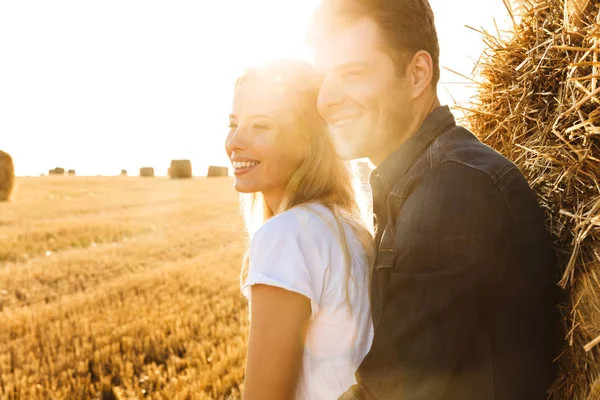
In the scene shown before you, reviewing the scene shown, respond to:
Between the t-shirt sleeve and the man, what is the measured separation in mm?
254

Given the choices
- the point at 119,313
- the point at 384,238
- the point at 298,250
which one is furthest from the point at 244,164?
the point at 119,313

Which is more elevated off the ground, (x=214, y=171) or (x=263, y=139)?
(x=214, y=171)

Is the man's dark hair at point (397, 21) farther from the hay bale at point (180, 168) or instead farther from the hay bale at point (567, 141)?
the hay bale at point (180, 168)

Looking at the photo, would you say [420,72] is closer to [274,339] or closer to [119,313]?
[274,339]

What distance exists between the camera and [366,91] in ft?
7.62

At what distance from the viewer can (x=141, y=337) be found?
5652 mm

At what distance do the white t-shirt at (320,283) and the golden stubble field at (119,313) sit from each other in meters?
2.50

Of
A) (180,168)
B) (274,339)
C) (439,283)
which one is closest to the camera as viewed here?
(439,283)

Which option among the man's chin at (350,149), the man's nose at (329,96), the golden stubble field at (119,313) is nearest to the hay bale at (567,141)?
the man's chin at (350,149)

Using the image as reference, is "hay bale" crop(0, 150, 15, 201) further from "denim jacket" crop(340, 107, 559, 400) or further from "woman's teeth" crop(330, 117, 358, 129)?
"denim jacket" crop(340, 107, 559, 400)

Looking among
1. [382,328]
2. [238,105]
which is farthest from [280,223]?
[238,105]

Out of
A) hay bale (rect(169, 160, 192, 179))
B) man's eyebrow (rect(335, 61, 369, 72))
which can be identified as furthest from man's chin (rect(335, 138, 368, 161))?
hay bale (rect(169, 160, 192, 179))

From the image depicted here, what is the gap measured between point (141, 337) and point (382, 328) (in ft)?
14.9

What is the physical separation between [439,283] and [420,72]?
1126mm
